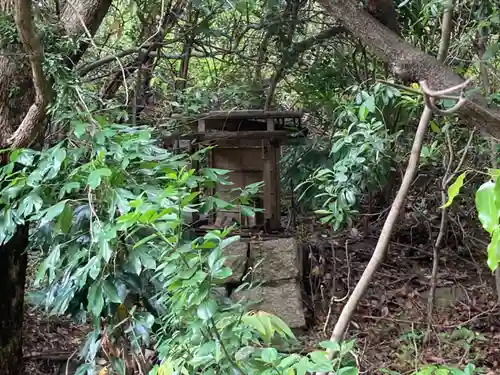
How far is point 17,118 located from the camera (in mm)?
2355

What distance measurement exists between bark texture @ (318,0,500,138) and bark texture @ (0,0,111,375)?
1.05 metres

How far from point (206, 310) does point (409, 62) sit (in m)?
1.42

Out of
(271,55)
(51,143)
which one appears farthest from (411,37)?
(51,143)

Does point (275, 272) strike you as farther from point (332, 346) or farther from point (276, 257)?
point (332, 346)

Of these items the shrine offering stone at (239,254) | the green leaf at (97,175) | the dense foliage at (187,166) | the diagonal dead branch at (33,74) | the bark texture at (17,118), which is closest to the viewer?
the dense foliage at (187,166)

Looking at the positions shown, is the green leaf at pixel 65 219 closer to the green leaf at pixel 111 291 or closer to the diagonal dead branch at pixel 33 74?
the green leaf at pixel 111 291

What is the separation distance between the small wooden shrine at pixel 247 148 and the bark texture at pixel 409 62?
30.9 inches

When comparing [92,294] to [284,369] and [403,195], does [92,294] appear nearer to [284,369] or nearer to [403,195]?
[284,369]

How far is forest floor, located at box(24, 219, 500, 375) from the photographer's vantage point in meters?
2.83

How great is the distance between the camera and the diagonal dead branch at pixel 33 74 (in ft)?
5.58

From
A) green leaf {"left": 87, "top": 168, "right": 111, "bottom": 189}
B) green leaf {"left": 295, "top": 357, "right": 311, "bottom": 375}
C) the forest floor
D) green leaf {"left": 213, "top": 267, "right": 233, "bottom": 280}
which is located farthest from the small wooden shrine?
green leaf {"left": 295, "top": 357, "right": 311, "bottom": 375}

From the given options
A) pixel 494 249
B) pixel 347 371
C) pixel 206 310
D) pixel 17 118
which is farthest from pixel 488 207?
pixel 17 118

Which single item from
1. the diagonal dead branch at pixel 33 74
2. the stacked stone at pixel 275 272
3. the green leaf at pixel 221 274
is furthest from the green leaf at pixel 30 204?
the stacked stone at pixel 275 272

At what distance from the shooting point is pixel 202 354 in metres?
1.03
